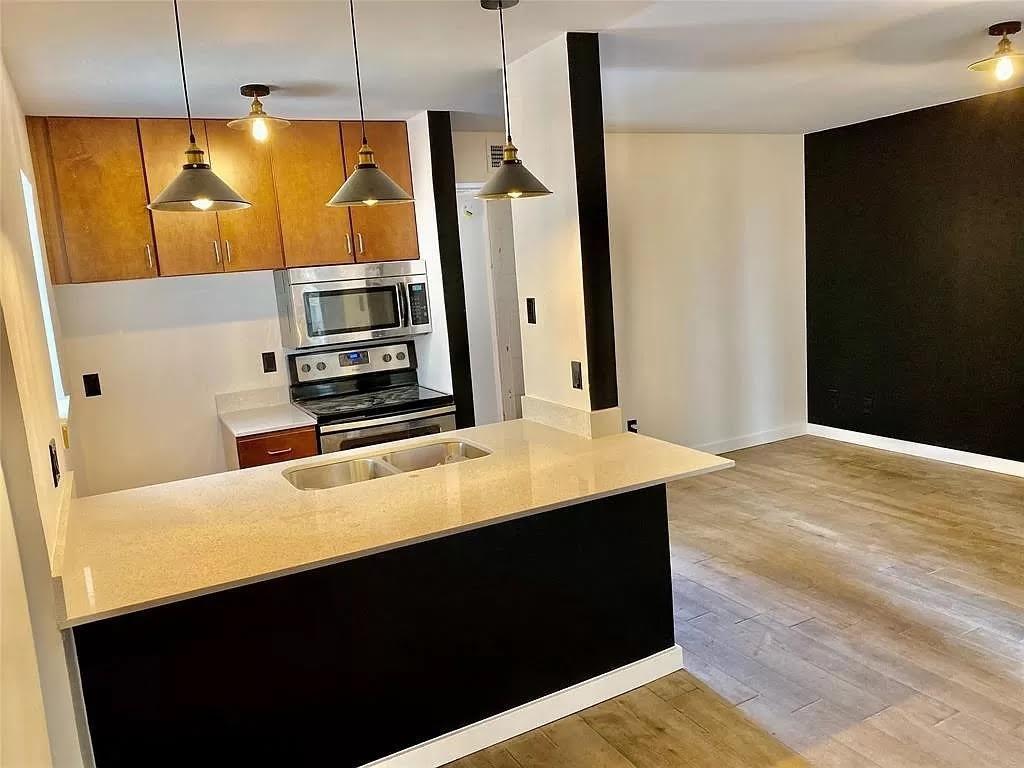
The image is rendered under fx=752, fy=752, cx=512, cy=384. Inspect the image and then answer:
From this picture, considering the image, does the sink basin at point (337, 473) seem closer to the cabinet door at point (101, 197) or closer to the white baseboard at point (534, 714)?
the white baseboard at point (534, 714)

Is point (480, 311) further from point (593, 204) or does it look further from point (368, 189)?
point (368, 189)

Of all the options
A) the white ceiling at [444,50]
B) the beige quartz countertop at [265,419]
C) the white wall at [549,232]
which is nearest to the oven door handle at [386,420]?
the beige quartz countertop at [265,419]

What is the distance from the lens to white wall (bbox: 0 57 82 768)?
151cm

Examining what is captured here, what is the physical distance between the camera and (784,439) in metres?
6.19

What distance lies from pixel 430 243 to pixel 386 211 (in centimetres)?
32

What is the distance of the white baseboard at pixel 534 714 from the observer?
2395 millimetres

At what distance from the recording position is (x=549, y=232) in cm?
312

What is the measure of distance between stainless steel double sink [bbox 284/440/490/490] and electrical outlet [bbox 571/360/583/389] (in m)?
0.46

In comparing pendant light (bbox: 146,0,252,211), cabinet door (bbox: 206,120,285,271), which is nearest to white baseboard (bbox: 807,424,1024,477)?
cabinet door (bbox: 206,120,285,271)

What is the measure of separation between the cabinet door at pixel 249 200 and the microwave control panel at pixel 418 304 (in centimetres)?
72

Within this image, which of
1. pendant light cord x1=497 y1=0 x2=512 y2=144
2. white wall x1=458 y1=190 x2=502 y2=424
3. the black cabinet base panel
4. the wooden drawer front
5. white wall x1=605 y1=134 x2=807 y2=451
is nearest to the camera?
the black cabinet base panel

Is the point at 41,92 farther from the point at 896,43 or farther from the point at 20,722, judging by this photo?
the point at 896,43

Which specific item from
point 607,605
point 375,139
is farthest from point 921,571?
point 375,139

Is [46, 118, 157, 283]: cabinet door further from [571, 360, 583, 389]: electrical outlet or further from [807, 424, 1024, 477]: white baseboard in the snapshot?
[807, 424, 1024, 477]: white baseboard
